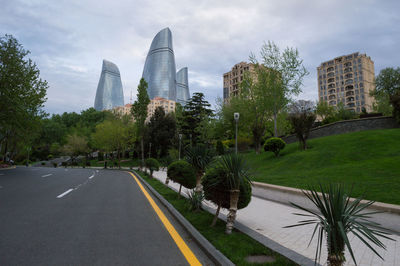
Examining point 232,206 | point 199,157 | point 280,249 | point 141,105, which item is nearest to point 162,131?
point 141,105

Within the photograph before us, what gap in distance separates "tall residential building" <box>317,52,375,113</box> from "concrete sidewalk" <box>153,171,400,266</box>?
98141 mm

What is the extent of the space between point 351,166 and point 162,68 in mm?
164389

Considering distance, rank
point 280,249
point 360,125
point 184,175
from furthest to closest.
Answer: point 360,125 < point 184,175 < point 280,249

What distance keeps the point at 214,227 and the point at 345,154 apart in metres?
13.6

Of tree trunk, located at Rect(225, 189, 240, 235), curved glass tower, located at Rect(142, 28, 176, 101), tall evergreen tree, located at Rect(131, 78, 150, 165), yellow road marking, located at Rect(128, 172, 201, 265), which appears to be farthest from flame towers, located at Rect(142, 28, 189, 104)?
tree trunk, located at Rect(225, 189, 240, 235)

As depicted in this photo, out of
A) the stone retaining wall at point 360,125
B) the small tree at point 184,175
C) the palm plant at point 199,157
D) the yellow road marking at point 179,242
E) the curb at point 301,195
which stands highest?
the stone retaining wall at point 360,125

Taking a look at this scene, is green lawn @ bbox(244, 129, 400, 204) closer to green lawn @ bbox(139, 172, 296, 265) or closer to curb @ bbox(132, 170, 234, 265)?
green lawn @ bbox(139, 172, 296, 265)

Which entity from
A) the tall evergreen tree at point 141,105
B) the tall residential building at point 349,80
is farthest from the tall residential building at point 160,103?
the tall evergreen tree at point 141,105

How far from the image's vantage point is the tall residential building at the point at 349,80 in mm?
93094

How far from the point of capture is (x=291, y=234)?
4988 millimetres

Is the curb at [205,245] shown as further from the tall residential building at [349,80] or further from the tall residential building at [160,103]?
the tall residential building at [160,103]

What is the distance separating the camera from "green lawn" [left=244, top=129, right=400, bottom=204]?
26.5 feet

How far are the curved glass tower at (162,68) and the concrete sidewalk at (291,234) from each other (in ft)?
527

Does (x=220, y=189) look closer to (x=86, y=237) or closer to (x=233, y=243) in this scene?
(x=233, y=243)
